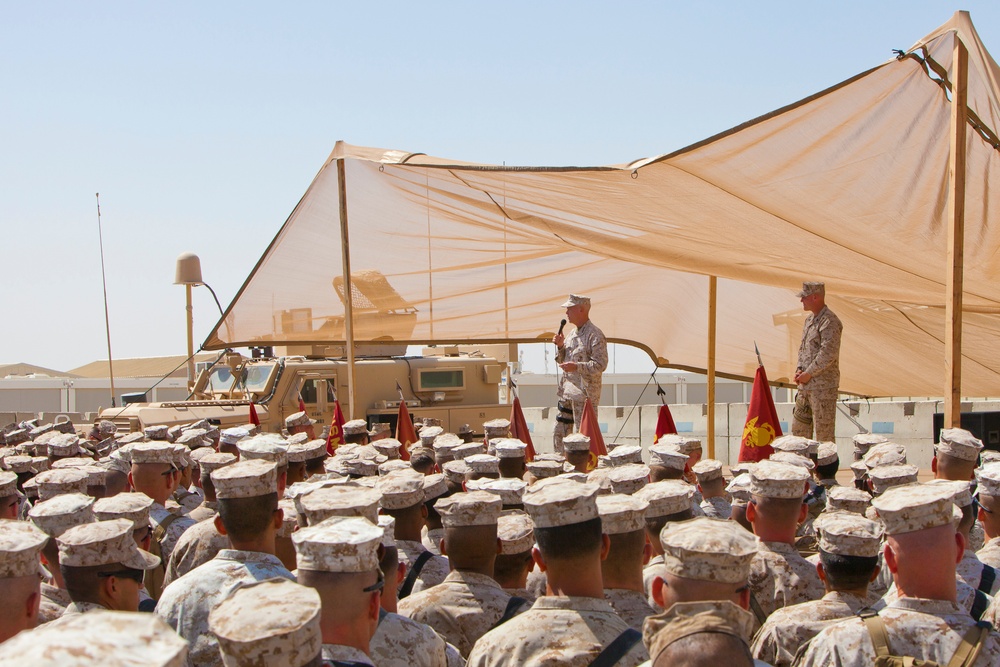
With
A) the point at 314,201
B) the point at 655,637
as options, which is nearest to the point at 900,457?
the point at 655,637

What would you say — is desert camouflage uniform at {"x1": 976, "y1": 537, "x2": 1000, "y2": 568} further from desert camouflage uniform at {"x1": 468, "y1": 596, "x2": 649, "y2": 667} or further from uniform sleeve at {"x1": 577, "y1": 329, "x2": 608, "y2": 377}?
uniform sleeve at {"x1": 577, "y1": 329, "x2": 608, "y2": 377}

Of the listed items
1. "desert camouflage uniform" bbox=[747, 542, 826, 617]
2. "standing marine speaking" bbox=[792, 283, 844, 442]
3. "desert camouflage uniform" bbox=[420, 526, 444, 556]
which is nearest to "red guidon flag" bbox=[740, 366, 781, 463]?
"standing marine speaking" bbox=[792, 283, 844, 442]

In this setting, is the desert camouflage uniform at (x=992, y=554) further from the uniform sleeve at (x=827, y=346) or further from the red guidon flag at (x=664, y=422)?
the red guidon flag at (x=664, y=422)

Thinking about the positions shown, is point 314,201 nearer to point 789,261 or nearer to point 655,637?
point 789,261

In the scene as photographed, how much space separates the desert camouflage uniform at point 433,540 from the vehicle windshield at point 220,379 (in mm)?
9271

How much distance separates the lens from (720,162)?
6.17m

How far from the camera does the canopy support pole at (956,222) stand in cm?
563

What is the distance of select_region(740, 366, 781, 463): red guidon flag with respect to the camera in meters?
8.00

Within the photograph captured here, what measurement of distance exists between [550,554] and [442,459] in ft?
13.7

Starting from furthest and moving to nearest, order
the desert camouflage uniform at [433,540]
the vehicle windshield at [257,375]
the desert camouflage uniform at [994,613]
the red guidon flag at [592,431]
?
the vehicle windshield at [257,375] < the red guidon flag at [592,431] < the desert camouflage uniform at [433,540] < the desert camouflage uniform at [994,613]

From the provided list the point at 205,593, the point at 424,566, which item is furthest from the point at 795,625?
the point at 205,593

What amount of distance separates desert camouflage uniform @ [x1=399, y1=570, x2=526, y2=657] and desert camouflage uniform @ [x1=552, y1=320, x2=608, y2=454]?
556cm

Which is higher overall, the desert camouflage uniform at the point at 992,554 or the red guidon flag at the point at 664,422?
the desert camouflage uniform at the point at 992,554

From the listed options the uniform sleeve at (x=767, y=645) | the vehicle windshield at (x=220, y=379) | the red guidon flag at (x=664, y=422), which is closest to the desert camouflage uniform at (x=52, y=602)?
the uniform sleeve at (x=767, y=645)
